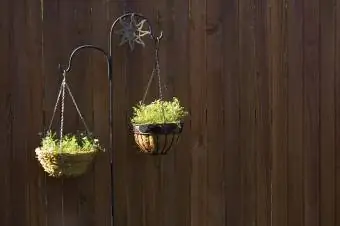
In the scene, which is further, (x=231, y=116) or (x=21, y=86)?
(x=231, y=116)

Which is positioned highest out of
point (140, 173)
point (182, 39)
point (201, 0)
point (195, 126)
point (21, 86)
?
point (201, 0)

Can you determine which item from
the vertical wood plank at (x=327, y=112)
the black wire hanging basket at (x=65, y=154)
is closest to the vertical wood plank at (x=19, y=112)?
the black wire hanging basket at (x=65, y=154)

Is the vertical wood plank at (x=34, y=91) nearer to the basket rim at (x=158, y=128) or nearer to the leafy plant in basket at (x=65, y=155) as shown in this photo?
the leafy plant in basket at (x=65, y=155)

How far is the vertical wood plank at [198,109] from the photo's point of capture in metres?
3.06

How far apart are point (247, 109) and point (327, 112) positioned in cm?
46

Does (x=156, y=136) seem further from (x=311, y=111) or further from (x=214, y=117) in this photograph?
(x=311, y=111)

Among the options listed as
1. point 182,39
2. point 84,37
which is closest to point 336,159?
point 182,39

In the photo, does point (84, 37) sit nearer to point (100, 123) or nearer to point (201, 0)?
point (100, 123)

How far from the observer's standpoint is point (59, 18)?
289 centimetres

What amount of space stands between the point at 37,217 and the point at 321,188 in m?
1.54

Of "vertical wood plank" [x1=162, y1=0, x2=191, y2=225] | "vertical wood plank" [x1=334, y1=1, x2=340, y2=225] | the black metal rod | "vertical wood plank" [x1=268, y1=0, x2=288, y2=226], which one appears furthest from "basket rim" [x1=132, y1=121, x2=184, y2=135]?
"vertical wood plank" [x1=334, y1=1, x2=340, y2=225]

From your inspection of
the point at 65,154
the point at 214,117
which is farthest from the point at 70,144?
the point at 214,117

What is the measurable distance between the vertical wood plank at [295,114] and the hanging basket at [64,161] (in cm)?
115

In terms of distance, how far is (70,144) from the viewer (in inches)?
106
